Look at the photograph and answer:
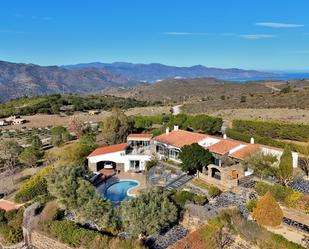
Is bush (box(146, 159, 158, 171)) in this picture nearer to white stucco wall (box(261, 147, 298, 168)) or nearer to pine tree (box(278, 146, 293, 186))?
white stucco wall (box(261, 147, 298, 168))

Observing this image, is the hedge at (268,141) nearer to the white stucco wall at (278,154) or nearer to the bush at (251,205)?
the white stucco wall at (278,154)

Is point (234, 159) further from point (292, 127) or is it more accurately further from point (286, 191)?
point (292, 127)

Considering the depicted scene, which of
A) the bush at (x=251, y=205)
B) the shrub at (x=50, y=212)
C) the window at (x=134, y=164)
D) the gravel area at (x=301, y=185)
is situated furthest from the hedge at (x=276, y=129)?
the shrub at (x=50, y=212)

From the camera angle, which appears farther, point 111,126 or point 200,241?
point 111,126

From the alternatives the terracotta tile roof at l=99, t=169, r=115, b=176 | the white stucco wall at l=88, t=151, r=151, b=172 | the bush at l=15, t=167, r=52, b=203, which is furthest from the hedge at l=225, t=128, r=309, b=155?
the bush at l=15, t=167, r=52, b=203

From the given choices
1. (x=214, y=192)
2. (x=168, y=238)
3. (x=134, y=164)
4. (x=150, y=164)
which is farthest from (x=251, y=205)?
(x=134, y=164)

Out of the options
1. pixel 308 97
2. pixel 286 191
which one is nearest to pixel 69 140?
pixel 286 191
